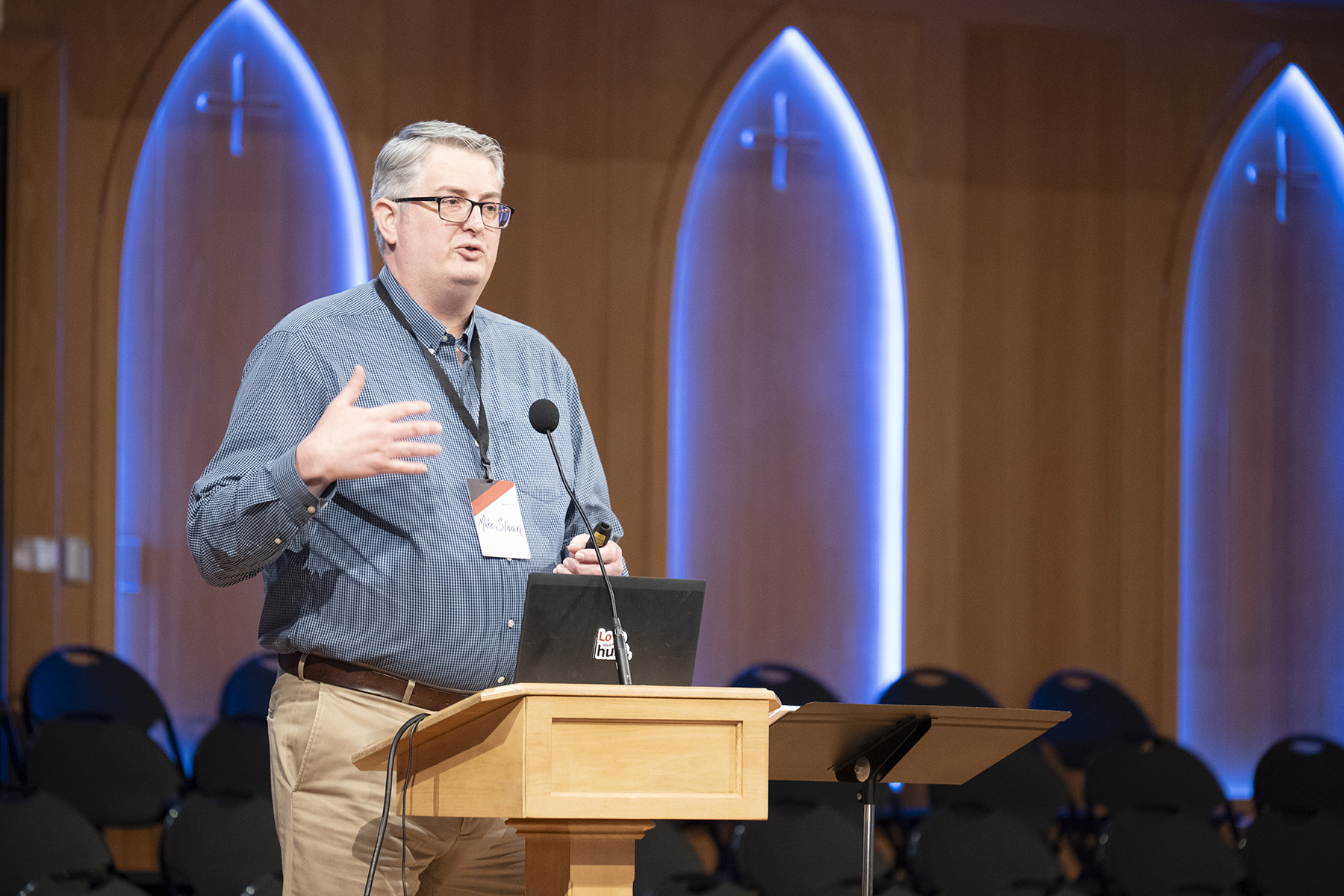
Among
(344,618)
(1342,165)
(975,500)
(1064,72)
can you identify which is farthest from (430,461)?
(1342,165)

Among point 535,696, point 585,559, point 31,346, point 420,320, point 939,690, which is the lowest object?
point 939,690

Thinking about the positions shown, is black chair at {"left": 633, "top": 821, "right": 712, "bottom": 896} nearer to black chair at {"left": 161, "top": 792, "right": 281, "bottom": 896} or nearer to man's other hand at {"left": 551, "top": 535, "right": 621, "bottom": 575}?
black chair at {"left": 161, "top": 792, "right": 281, "bottom": 896}

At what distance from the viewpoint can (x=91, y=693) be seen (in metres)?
5.31

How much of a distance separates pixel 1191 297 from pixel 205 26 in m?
4.50

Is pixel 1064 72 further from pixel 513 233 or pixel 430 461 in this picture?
pixel 430 461

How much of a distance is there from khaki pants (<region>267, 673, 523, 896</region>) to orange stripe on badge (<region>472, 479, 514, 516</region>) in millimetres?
366

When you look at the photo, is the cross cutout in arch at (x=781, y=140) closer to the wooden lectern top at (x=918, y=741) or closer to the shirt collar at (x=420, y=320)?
the shirt collar at (x=420, y=320)

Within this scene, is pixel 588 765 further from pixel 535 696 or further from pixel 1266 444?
pixel 1266 444

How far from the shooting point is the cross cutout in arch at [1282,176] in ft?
22.8

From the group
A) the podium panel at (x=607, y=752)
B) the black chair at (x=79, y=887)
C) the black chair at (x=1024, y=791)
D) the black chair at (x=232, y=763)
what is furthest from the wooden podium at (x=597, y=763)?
the black chair at (x=1024, y=791)

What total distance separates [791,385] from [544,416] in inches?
162

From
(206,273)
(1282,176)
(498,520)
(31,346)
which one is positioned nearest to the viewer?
(498,520)

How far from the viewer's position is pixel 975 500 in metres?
6.62

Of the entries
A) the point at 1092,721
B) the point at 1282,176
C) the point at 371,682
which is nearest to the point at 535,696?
the point at 371,682
